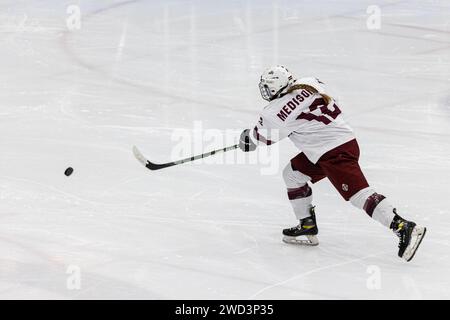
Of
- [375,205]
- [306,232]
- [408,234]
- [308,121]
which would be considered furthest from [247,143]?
[408,234]

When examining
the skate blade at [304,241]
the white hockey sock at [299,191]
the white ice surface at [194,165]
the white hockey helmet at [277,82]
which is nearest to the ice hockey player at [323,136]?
the white hockey helmet at [277,82]

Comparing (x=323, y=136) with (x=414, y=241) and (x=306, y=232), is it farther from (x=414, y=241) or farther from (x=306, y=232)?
(x=414, y=241)

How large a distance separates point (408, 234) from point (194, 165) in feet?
6.56

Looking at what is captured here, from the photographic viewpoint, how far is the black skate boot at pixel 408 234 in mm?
5043

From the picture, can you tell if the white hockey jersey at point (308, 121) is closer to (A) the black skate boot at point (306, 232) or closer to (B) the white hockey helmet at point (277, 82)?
(B) the white hockey helmet at point (277, 82)

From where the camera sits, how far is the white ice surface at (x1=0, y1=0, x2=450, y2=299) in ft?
16.6

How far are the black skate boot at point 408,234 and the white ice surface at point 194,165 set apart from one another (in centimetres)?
10

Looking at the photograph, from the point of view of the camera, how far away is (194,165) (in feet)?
22.0

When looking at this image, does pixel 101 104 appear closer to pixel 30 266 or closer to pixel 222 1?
pixel 30 266

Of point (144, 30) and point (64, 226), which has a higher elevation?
point (144, 30)
